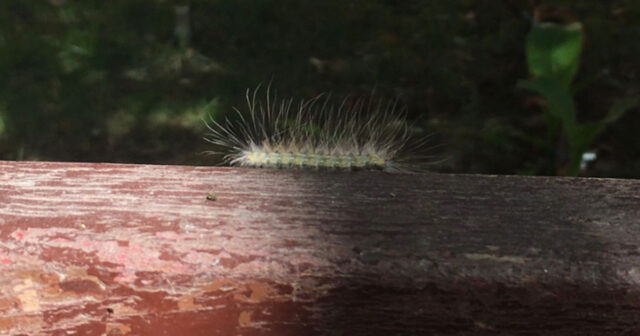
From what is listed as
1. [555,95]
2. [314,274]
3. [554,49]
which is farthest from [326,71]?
[314,274]

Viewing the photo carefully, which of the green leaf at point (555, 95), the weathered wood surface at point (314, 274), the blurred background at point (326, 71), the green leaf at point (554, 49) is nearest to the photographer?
the weathered wood surface at point (314, 274)

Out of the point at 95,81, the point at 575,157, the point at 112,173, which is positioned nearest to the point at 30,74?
the point at 95,81

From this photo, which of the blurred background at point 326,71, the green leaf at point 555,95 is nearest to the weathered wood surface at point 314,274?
the green leaf at point 555,95

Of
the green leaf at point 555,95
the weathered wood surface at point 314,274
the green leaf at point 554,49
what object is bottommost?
the weathered wood surface at point 314,274

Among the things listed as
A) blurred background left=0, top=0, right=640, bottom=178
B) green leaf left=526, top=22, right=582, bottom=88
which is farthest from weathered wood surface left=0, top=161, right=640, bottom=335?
green leaf left=526, top=22, right=582, bottom=88

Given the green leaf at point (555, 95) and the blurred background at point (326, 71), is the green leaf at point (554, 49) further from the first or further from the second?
the green leaf at point (555, 95)

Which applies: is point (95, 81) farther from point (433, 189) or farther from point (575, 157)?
point (433, 189)

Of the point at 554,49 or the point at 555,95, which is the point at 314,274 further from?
the point at 554,49

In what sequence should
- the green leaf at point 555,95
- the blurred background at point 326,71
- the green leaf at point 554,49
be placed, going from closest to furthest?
the green leaf at point 555,95 → the green leaf at point 554,49 → the blurred background at point 326,71

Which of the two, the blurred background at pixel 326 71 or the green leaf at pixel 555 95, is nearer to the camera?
the green leaf at pixel 555 95
